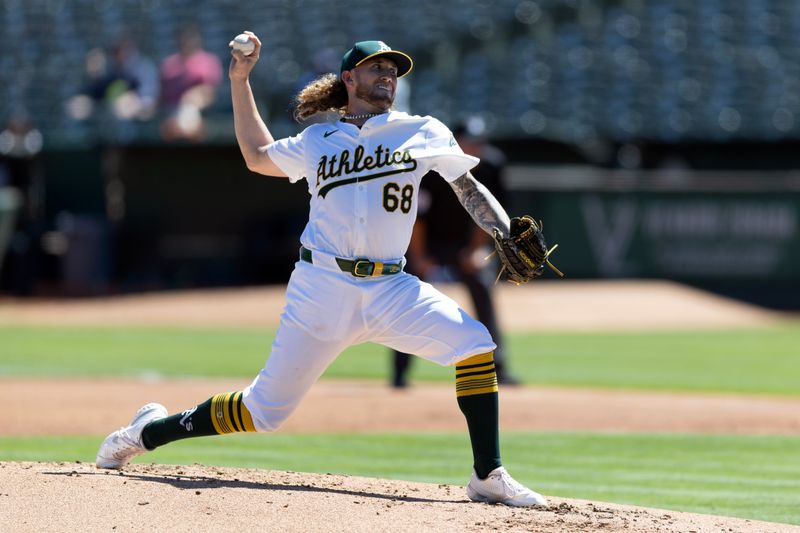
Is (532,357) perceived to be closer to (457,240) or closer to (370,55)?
(457,240)

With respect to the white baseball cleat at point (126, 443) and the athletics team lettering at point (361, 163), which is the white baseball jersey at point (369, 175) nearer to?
the athletics team lettering at point (361, 163)

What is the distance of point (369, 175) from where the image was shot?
5.07 metres

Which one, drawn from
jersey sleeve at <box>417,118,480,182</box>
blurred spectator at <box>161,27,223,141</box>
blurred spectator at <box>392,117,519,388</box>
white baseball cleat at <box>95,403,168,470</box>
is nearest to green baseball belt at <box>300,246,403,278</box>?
jersey sleeve at <box>417,118,480,182</box>

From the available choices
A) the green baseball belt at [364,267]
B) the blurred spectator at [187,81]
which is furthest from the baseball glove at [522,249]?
the blurred spectator at [187,81]

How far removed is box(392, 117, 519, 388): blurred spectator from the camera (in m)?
10.1

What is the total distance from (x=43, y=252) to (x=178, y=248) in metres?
1.91

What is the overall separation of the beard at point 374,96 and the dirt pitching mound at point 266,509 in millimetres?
1544

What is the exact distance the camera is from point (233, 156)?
19.1m

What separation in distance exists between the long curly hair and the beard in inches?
7.4

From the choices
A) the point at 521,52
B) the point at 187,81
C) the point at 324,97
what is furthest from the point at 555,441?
the point at 521,52

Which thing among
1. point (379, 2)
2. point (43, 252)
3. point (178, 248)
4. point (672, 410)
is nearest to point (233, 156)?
point (178, 248)

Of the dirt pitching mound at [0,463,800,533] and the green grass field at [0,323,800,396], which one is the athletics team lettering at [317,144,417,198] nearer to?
the dirt pitching mound at [0,463,800,533]

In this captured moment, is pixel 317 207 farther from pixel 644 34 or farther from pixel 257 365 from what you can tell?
pixel 644 34

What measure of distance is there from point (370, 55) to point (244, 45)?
56 cm
